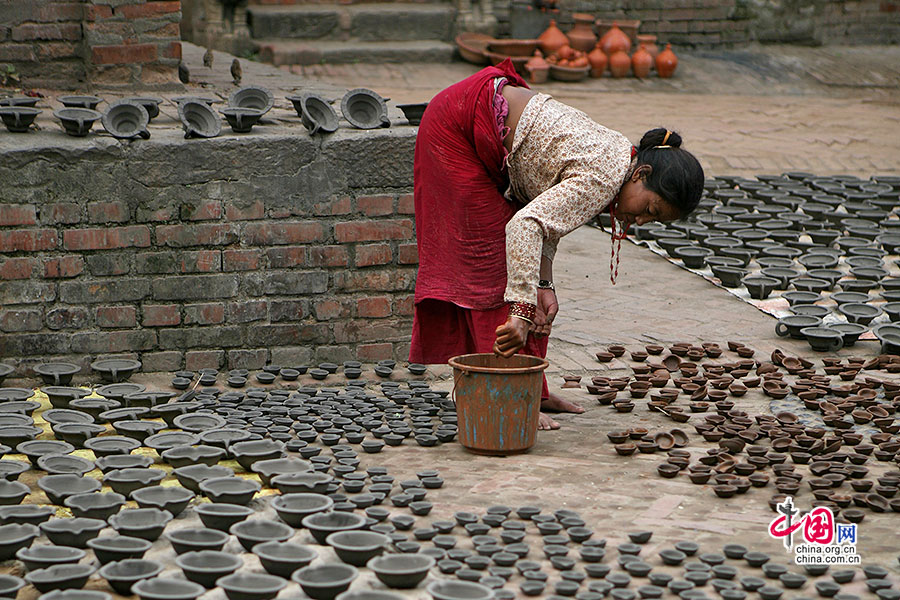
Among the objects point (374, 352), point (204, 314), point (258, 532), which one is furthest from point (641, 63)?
point (258, 532)

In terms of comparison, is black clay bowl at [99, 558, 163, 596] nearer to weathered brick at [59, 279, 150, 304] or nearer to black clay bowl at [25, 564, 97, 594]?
black clay bowl at [25, 564, 97, 594]

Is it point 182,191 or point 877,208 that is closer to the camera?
point 182,191

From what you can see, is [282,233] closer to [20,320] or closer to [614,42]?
[20,320]

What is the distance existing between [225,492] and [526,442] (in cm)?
111

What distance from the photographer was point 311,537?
3.10 m

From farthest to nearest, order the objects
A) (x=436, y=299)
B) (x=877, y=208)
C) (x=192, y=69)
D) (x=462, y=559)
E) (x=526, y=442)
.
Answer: (x=877, y=208), (x=192, y=69), (x=436, y=299), (x=526, y=442), (x=462, y=559)

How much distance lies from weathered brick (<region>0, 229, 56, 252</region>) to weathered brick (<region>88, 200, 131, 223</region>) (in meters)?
0.17

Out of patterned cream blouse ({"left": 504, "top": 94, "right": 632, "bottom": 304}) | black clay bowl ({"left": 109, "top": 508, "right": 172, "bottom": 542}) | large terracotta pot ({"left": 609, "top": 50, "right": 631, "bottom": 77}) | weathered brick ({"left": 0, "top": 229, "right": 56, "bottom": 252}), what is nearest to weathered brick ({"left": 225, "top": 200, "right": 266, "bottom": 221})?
weathered brick ({"left": 0, "top": 229, "right": 56, "bottom": 252})

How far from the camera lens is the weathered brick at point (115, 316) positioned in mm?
4688

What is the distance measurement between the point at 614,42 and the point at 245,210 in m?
8.78

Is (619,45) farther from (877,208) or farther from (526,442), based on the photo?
(526,442)

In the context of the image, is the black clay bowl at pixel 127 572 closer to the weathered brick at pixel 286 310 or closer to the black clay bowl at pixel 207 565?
the black clay bowl at pixel 207 565

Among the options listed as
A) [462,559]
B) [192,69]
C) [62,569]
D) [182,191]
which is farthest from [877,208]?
[62,569]
